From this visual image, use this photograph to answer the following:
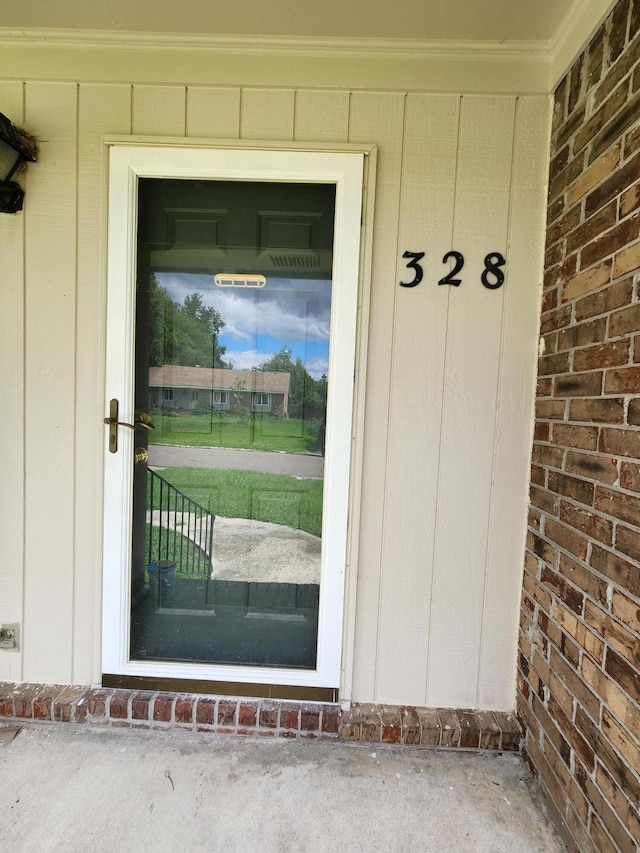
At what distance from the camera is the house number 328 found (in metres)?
1.55

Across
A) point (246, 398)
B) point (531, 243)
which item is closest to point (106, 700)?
A: point (246, 398)

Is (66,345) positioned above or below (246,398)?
above

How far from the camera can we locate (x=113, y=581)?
5.42ft

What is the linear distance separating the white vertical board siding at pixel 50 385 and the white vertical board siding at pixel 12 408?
3cm

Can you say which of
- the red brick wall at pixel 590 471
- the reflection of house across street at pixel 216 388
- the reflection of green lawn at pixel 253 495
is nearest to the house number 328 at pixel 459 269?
the red brick wall at pixel 590 471

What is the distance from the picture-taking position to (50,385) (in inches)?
64.2

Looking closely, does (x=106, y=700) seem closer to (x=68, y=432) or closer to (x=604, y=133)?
(x=68, y=432)

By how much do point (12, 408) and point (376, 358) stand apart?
142cm

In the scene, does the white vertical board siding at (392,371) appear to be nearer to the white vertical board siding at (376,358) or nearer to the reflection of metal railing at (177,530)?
the white vertical board siding at (376,358)

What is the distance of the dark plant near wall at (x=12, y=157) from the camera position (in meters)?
1.47

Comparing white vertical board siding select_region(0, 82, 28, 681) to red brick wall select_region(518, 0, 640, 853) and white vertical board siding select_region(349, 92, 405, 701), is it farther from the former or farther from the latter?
red brick wall select_region(518, 0, 640, 853)

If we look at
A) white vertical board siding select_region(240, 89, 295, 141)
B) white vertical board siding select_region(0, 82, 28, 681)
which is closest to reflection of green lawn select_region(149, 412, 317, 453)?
white vertical board siding select_region(0, 82, 28, 681)

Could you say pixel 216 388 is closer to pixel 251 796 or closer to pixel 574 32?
pixel 251 796

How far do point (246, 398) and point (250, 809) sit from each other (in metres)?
1.37
